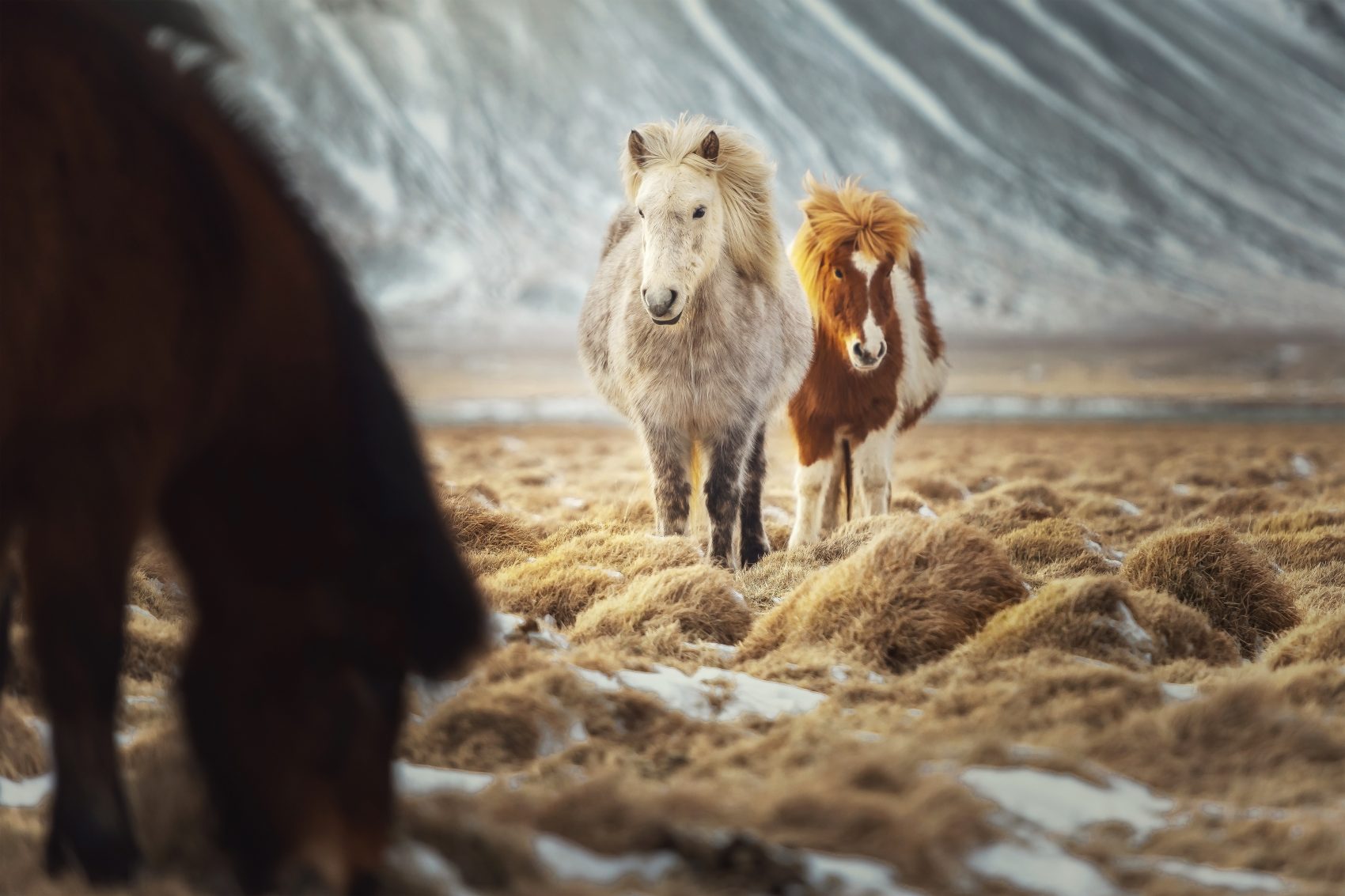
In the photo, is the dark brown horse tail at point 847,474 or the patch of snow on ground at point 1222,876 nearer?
the patch of snow on ground at point 1222,876

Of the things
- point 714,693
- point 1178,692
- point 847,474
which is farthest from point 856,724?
point 847,474

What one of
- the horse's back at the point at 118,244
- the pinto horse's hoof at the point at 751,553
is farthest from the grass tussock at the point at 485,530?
the horse's back at the point at 118,244

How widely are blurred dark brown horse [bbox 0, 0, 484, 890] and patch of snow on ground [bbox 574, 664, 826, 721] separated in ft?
7.18

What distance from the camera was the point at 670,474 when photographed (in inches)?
312

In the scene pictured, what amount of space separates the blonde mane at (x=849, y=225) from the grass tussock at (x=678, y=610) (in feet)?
10.8

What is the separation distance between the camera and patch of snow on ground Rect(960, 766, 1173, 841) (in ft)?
11.5

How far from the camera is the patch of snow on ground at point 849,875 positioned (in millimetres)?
2893

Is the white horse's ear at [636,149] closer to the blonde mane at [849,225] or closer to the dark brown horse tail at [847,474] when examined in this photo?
the blonde mane at [849,225]

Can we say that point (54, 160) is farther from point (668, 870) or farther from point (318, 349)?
point (668, 870)

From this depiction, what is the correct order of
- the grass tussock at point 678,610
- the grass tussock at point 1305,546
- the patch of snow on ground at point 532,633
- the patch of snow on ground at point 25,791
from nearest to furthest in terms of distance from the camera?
1. the patch of snow on ground at point 25,791
2. the patch of snow on ground at point 532,633
3. the grass tussock at point 678,610
4. the grass tussock at point 1305,546

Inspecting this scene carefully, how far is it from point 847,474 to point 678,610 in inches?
136

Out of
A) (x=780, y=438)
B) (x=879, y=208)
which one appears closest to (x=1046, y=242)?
(x=780, y=438)

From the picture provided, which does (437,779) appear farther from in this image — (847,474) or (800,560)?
(847,474)

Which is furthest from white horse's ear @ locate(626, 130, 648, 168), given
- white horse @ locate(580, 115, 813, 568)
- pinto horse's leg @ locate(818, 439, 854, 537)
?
pinto horse's leg @ locate(818, 439, 854, 537)
